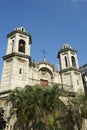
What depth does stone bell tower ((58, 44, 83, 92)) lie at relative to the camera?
27.3 m

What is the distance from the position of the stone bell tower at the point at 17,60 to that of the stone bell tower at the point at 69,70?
577 cm

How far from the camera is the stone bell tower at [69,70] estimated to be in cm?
2730

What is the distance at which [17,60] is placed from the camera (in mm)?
25500

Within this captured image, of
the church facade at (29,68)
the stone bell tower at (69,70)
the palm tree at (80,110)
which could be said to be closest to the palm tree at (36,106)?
the palm tree at (80,110)

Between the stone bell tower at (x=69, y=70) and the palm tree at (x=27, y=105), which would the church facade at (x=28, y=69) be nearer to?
the stone bell tower at (x=69, y=70)

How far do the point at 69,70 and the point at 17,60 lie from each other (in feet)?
26.6

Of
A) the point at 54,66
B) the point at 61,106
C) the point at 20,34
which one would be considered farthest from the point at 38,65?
the point at 61,106

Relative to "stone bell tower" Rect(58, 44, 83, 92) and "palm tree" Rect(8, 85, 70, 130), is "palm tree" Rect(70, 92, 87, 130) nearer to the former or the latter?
"palm tree" Rect(8, 85, 70, 130)

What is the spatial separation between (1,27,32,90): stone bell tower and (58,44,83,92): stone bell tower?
5.77m

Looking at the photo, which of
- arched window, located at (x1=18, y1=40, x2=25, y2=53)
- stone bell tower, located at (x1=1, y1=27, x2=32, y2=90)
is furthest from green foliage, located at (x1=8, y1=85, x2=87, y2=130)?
arched window, located at (x1=18, y1=40, x2=25, y2=53)

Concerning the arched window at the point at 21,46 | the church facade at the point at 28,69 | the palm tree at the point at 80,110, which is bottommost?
the palm tree at the point at 80,110

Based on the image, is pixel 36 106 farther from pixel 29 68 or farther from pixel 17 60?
pixel 29 68

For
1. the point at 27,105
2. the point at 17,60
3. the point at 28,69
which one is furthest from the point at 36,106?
Result: the point at 17,60

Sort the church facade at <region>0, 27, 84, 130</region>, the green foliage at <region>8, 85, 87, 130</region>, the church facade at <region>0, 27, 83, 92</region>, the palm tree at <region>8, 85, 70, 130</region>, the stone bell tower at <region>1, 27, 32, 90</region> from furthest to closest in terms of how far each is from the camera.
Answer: the church facade at <region>0, 27, 83, 92</region>, the church facade at <region>0, 27, 84, 130</region>, the stone bell tower at <region>1, 27, 32, 90</region>, the palm tree at <region>8, 85, 70, 130</region>, the green foliage at <region>8, 85, 87, 130</region>
